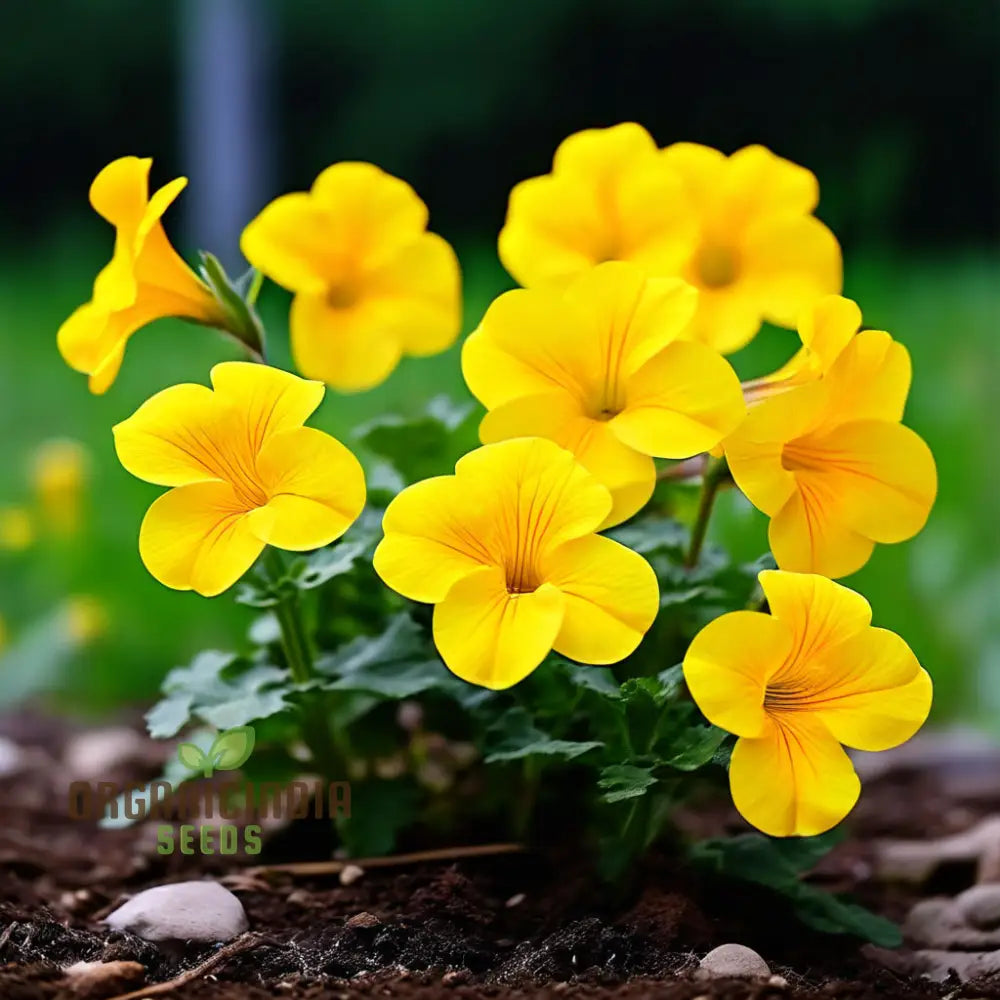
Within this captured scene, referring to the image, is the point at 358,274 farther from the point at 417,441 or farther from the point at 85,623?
the point at 85,623

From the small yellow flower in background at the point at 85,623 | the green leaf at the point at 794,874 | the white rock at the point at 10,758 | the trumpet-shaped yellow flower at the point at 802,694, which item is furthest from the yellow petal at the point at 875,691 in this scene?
the small yellow flower in background at the point at 85,623

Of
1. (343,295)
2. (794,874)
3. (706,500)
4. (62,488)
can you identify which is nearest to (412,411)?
(343,295)

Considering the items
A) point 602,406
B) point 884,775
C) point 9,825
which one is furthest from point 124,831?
point 884,775

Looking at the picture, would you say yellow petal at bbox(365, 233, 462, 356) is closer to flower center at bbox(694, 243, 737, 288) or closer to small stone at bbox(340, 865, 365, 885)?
flower center at bbox(694, 243, 737, 288)

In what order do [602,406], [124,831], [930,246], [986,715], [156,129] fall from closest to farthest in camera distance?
1. [602,406]
2. [124,831]
3. [986,715]
4. [930,246]
5. [156,129]

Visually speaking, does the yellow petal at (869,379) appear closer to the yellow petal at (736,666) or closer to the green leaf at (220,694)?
the yellow petal at (736,666)

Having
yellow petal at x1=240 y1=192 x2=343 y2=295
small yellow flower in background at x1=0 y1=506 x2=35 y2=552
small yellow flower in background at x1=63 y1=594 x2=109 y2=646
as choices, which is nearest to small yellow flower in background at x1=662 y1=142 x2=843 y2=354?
yellow petal at x1=240 y1=192 x2=343 y2=295

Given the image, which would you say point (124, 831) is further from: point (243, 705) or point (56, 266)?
point (56, 266)
